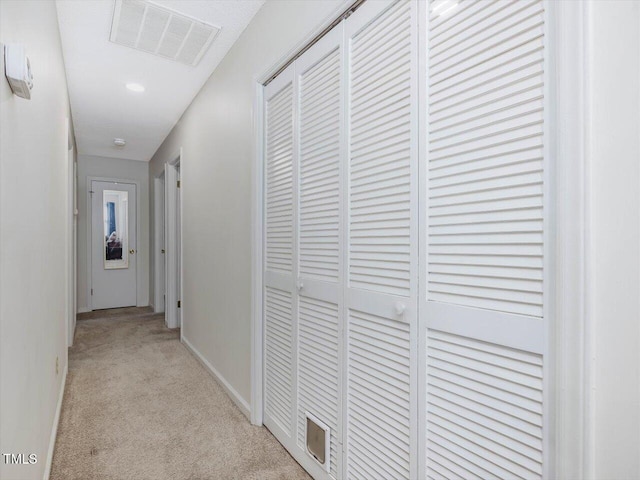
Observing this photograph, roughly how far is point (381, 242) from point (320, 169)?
530mm

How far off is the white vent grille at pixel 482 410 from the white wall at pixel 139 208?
582cm

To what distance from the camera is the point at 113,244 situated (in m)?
5.71

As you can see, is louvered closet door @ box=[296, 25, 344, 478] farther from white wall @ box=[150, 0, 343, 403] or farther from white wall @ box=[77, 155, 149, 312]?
white wall @ box=[77, 155, 149, 312]

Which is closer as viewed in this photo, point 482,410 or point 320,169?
point 482,410

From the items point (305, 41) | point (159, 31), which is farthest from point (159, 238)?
point (305, 41)

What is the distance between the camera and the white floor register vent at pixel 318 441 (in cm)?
154

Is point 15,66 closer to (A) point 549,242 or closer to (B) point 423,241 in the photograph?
(B) point 423,241

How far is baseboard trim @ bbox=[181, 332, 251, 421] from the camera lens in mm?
2271

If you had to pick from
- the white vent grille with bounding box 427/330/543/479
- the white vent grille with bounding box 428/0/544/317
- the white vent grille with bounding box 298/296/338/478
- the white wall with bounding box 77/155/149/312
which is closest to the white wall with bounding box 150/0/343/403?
the white vent grille with bounding box 298/296/338/478

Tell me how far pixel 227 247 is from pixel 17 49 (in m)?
1.79

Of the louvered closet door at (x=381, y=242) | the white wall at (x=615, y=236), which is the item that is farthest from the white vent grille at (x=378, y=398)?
the white wall at (x=615, y=236)

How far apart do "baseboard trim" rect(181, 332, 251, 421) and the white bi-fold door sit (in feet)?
1.98

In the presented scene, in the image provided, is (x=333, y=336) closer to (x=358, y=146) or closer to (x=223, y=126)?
(x=358, y=146)

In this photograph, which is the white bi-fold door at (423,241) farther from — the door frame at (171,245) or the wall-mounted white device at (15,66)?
the door frame at (171,245)
